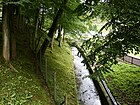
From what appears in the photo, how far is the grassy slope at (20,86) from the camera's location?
5723mm

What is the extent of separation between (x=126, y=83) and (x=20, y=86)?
23.6 feet

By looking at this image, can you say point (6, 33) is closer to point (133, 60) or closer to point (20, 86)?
point (20, 86)

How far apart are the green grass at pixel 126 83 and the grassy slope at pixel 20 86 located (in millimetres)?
4422

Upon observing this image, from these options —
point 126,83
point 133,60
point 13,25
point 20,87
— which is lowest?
point 126,83

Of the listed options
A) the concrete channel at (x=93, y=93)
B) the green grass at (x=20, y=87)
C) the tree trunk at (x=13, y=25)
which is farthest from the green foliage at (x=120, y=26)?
the concrete channel at (x=93, y=93)

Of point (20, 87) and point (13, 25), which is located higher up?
point (13, 25)

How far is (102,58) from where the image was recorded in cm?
715

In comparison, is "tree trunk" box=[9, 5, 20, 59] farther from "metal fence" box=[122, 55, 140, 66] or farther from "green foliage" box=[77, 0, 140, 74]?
"metal fence" box=[122, 55, 140, 66]

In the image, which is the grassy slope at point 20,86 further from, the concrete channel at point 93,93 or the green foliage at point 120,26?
the concrete channel at point 93,93

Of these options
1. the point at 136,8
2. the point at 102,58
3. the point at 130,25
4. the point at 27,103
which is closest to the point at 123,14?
the point at 136,8

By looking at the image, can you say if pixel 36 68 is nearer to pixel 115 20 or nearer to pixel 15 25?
pixel 15 25

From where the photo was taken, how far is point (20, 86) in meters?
6.30

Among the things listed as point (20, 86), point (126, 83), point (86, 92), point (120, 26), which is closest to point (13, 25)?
point (20, 86)

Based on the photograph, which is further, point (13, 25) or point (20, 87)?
point (13, 25)
